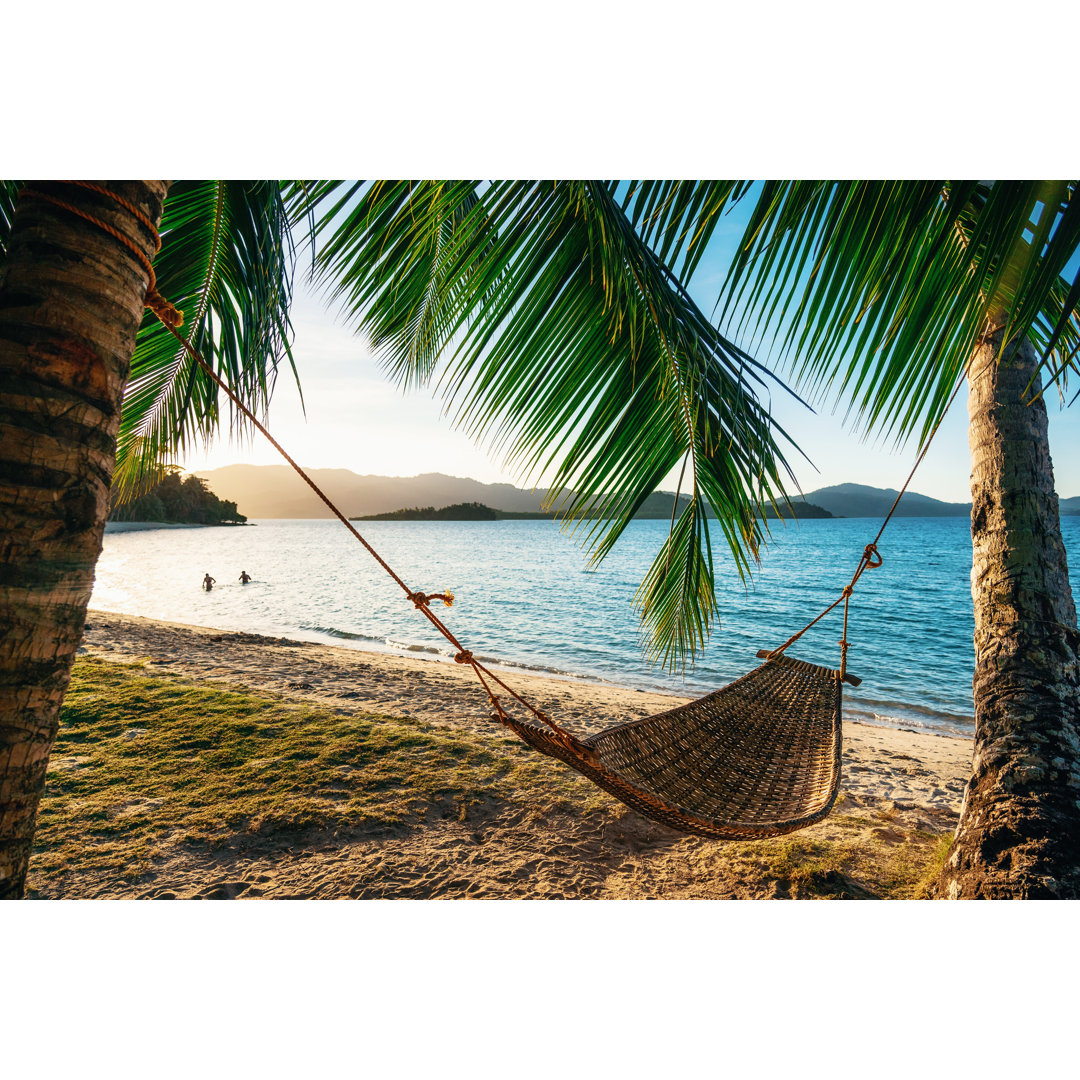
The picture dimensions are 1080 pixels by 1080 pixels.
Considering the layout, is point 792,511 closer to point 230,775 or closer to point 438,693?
point 230,775

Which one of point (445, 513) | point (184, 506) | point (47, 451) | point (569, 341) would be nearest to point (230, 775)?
point (47, 451)

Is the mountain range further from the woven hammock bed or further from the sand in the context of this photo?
the sand

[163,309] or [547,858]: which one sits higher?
[163,309]

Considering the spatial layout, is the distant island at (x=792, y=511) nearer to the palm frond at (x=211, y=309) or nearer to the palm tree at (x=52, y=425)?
the palm tree at (x=52, y=425)

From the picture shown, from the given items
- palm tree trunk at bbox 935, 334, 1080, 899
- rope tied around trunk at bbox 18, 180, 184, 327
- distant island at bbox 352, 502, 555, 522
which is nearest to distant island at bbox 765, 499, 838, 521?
palm tree trunk at bbox 935, 334, 1080, 899

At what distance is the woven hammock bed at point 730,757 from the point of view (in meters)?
1.17

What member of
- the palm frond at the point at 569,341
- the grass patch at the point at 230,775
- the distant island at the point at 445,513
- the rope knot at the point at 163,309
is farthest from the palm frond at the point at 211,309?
the distant island at the point at 445,513

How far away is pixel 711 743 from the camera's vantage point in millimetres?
1753

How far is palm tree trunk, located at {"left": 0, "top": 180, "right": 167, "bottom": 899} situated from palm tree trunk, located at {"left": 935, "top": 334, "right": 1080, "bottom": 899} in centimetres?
173

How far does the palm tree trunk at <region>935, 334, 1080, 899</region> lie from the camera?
122 centimetres

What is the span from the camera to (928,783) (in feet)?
10.5

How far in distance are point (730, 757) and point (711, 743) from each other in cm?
8
